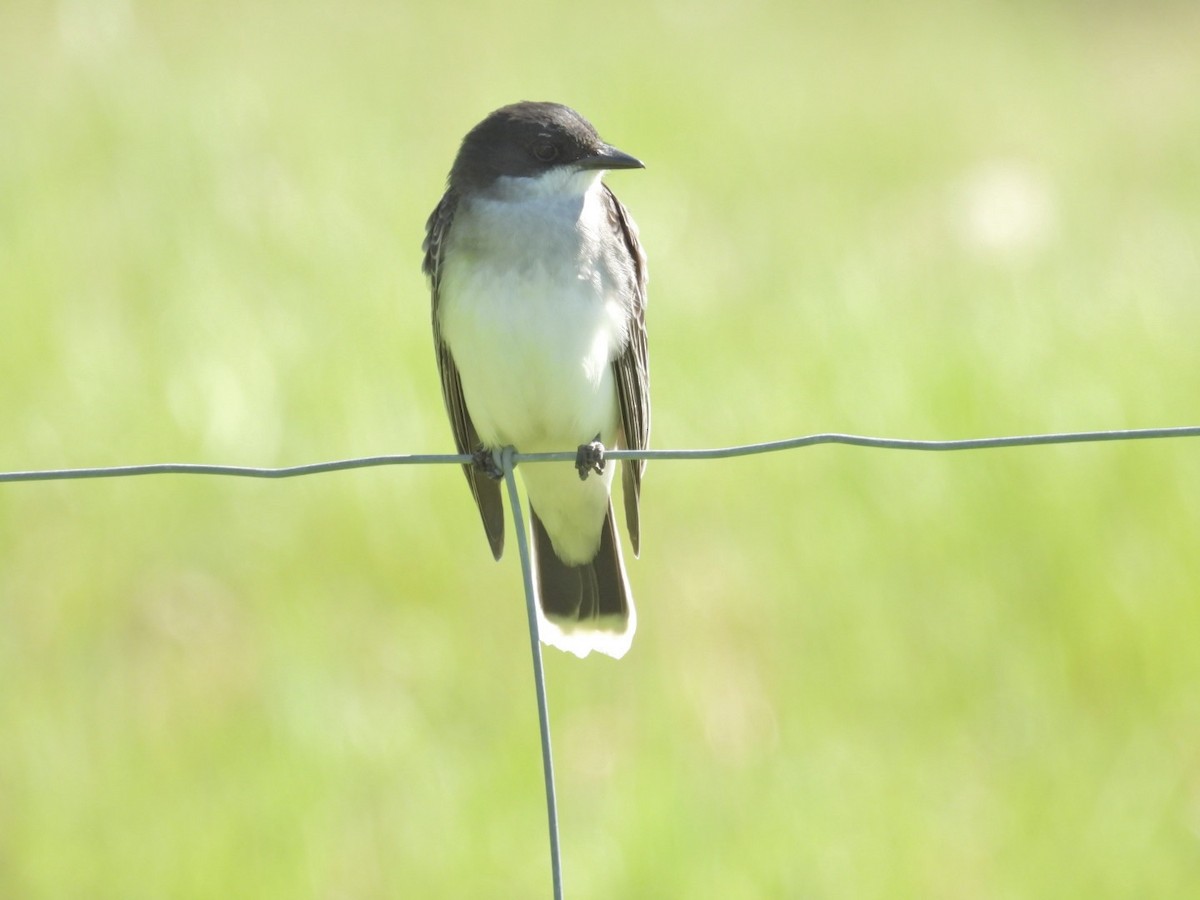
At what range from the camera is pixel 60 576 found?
20.8 ft

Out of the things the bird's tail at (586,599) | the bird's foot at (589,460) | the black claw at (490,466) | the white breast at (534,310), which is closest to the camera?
the bird's foot at (589,460)

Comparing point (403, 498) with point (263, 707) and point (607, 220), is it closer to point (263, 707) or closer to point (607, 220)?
point (263, 707)

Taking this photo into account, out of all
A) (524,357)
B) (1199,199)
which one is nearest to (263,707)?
(524,357)

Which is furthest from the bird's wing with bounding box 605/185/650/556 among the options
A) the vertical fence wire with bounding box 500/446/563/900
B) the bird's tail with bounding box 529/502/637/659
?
the vertical fence wire with bounding box 500/446/563/900

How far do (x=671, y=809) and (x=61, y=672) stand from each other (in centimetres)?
214

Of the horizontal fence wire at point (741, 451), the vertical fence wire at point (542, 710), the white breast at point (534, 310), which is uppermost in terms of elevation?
the white breast at point (534, 310)

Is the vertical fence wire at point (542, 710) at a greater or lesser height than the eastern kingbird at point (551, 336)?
lesser

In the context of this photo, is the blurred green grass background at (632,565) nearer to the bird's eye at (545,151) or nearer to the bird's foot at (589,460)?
the bird's foot at (589,460)

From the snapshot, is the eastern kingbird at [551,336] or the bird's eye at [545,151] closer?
the eastern kingbird at [551,336]

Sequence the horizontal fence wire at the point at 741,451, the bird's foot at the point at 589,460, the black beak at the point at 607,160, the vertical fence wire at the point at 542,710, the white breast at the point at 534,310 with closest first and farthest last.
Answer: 1. the vertical fence wire at the point at 542,710
2. the horizontal fence wire at the point at 741,451
3. the bird's foot at the point at 589,460
4. the white breast at the point at 534,310
5. the black beak at the point at 607,160

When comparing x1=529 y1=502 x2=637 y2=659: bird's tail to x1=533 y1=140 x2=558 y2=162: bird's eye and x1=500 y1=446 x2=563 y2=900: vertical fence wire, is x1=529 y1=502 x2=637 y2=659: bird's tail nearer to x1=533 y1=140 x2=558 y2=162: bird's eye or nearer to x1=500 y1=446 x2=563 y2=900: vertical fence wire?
x1=533 y1=140 x2=558 y2=162: bird's eye

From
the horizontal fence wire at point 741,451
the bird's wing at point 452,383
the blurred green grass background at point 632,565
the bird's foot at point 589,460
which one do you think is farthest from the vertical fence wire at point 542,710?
the blurred green grass background at point 632,565

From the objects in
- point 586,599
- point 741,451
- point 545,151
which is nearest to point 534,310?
point 545,151

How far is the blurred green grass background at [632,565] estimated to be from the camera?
510cm
